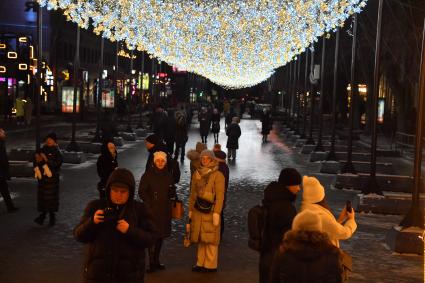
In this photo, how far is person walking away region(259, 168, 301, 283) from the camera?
290 inches

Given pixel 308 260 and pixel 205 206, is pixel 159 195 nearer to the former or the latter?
pixel 205 206

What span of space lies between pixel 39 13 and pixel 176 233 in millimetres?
11048

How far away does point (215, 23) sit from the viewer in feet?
107

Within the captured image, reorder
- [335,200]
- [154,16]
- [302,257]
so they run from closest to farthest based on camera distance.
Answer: [302,257]
[335,200]
[154,16]

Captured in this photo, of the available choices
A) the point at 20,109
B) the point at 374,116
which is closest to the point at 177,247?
the point at 374,116

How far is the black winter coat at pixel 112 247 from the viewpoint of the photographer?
592cm

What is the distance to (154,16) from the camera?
2911cm

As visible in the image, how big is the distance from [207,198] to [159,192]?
61 centimetres

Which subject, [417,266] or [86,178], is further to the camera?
[86,178]

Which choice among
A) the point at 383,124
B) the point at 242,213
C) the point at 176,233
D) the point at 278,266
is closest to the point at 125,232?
the point at 278,266

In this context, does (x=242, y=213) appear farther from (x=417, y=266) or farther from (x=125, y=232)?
(x=125, y=232)

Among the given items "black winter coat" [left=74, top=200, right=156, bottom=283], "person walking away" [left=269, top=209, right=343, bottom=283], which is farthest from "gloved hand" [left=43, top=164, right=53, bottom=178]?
"person walking away" [left=269, top=209, right=343, bottom=283]

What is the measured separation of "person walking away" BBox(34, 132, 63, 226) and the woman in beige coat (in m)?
4.15

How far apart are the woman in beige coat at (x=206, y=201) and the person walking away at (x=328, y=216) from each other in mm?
3075
